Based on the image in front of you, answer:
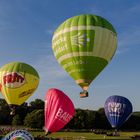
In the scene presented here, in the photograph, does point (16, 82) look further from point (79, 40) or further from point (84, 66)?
point (79, 40)

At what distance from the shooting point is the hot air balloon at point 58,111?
21828 millimetres

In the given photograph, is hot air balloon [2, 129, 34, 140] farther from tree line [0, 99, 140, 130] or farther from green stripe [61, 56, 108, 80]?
tree line [0, 99, 140, 130]

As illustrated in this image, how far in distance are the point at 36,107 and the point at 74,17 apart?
65266mm

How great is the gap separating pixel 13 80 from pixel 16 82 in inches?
13.9

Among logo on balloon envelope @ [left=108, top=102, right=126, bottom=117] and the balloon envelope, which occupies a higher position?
the balloon envelope

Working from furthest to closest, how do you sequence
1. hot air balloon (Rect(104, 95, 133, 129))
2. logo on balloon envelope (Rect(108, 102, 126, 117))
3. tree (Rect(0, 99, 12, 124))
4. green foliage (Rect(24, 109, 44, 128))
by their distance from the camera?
tree (Rect(0, 99, 12, 124)), green foliage (Rect(24, 109, 44, 128)), hot air balloon (Rect(104, 95, 133, 129)), logo on balloon envelope (Rect(108, 102, 126, 117))

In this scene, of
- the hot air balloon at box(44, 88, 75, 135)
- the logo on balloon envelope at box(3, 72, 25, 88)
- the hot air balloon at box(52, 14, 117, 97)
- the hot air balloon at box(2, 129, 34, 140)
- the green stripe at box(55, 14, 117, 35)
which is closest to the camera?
the hot air balloon at box(2, 129, 34, 140)

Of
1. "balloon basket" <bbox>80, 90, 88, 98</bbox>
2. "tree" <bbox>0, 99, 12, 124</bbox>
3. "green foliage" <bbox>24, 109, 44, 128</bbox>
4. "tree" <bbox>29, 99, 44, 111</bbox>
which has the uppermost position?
"tree" <bbox>29, 99, 44, 111</bbox>

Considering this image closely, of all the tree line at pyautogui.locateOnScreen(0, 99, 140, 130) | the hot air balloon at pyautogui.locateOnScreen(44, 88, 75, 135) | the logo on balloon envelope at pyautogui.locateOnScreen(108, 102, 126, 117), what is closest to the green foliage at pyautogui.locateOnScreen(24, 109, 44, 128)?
the tree line at pyautogui.locateOnScreen(0, 99, 140, 130)

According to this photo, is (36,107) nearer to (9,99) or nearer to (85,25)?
(9,99)

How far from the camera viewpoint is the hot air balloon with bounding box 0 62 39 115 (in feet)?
121

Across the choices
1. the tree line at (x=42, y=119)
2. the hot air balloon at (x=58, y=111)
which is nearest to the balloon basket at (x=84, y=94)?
the hot air balloon at (x=58, y=111)

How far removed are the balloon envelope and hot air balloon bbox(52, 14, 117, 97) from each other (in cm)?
1239

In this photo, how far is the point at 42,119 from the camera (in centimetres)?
6988
